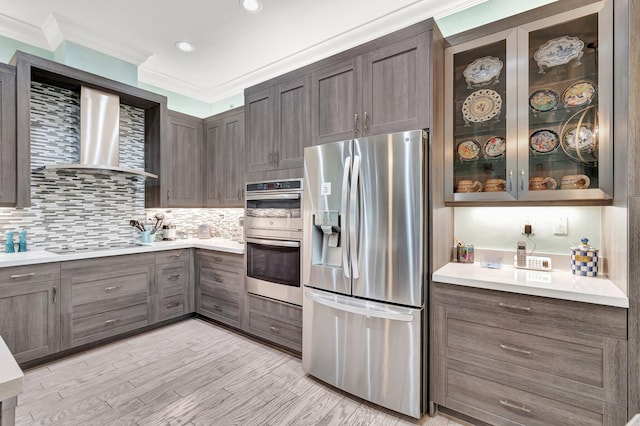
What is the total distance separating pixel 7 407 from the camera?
0.71 metres

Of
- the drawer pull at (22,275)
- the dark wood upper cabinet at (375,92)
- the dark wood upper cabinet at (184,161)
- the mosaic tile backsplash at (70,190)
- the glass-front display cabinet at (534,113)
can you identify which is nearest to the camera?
the glass-front display cabinet at (534,113)

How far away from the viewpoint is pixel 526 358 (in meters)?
1.67

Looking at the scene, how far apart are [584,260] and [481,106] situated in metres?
1.20

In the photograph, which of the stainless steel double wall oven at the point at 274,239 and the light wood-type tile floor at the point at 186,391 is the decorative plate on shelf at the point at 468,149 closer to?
the stainless steel double wall oven at the point at 274,239

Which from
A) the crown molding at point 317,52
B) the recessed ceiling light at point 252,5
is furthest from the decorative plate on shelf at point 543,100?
the recessed ceiling light at point 252,5

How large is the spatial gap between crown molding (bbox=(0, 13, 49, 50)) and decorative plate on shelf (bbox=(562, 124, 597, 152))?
4.59 metres

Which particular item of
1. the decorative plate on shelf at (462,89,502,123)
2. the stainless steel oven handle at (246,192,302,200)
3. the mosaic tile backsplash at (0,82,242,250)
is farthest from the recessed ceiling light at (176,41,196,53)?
the decorative plate on shelf at (462,89,502,123)

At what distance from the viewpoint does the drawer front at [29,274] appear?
2.37 m

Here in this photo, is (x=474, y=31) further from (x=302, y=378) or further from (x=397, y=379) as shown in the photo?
Result: (x=302, y=378)

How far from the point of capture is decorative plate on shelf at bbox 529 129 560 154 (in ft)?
6.44

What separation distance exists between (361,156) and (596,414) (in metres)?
1.84

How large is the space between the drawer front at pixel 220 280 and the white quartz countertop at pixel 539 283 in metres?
2.07

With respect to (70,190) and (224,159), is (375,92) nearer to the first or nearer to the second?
(224,159)

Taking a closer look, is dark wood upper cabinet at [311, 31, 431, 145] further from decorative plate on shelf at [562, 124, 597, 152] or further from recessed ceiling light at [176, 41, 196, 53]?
recessed ceiling light at [176, 41, 196, 53]
